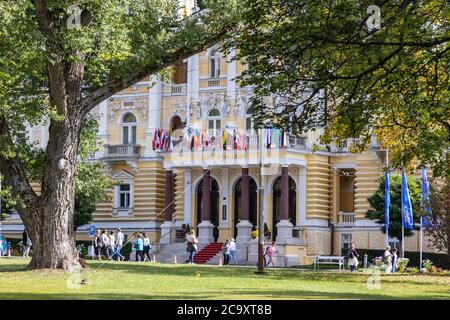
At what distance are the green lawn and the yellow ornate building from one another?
3040 centimetres

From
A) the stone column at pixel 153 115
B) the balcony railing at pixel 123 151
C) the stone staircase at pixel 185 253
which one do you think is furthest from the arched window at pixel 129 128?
the stone staircase at pixel 185 253

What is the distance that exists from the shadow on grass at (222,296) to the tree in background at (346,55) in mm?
4561

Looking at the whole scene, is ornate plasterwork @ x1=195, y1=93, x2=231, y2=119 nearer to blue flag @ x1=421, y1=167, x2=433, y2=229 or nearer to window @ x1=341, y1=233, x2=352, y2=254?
window @ x1=341, y1=233, x2=352, y2=254

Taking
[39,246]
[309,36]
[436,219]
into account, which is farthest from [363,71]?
[436,219]

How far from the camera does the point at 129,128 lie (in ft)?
245

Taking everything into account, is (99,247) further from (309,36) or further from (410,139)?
(309,36)

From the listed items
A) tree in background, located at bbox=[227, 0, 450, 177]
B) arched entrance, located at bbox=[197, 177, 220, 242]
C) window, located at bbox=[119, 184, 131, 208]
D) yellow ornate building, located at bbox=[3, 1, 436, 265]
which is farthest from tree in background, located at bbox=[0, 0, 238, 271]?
window, located at bbox=[119, 184, 131, 208]

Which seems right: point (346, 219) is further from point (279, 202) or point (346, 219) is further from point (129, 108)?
point (129, 108)

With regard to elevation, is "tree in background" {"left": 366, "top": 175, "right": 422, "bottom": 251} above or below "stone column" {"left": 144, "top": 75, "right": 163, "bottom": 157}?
below

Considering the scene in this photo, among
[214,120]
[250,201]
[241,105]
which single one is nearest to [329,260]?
[250,201]

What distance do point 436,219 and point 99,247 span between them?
732 inches

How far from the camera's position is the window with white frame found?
7456cm

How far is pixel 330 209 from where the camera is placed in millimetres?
68562

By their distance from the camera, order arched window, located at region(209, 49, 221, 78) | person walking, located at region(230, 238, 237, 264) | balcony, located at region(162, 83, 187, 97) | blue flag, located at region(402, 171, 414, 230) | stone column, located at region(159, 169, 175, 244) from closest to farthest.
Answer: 1. blue flag, located at region(402, 171, 414, 230)
2. person walking, located at region(230, 238, 237, 264)
3. stone column, located at region(159, 169, 175, 244)
4. arched window, located at region(209, 49, 221, 78)
5. balcony, located at region(162, 83, 187, 97)
